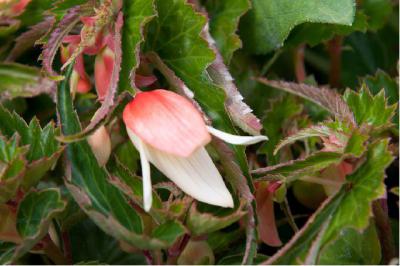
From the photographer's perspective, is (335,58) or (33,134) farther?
(335,58)

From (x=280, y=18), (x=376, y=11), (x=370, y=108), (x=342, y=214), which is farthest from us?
(x=376, y=11)

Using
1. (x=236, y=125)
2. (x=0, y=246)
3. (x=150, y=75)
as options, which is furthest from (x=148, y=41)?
(x=0, y=246)

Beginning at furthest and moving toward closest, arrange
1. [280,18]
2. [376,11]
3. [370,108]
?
[376,11], [280,18], [370,108]

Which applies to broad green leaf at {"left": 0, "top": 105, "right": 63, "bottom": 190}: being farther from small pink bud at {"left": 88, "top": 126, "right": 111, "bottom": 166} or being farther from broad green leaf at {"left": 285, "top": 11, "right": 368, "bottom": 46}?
broad green leaf at {"left": 285, "top": 11, "right": 368, "bottom": 46}

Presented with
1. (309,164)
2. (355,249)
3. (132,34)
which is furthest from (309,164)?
(132,34)

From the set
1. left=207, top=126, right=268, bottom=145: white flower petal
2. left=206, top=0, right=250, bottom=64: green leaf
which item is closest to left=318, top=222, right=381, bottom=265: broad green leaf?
left=207, top=126, right=268, bottom=145: white flower petal

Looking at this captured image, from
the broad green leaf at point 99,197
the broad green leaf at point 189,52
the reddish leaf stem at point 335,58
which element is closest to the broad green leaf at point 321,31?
the reddish leaf stem at point 335,58

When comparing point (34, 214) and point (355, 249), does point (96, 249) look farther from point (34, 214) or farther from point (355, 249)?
point (355, 249)
